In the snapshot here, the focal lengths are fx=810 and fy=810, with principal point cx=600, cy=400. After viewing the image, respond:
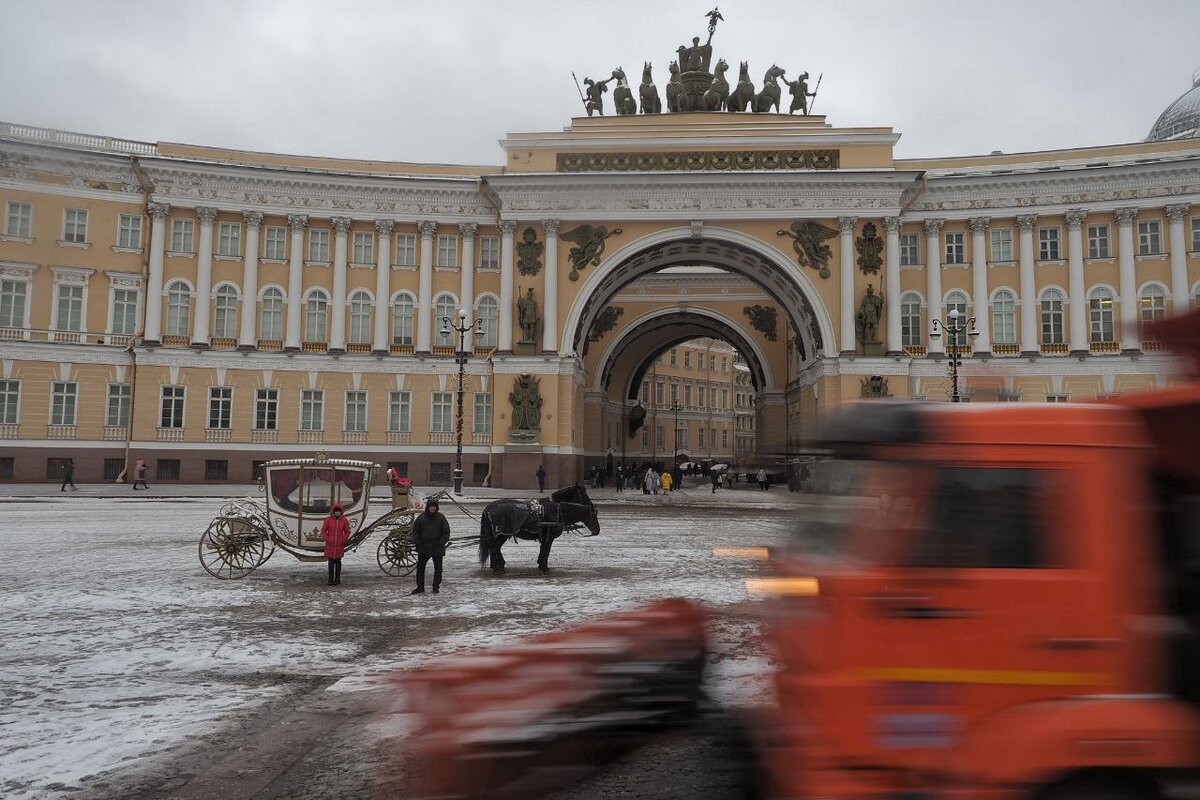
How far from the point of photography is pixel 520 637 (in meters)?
8.70

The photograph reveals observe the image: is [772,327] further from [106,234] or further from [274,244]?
[106,234]

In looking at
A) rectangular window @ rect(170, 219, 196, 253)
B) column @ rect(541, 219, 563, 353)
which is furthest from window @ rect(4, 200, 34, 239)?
column @ rect(541, 219, 563, 353)

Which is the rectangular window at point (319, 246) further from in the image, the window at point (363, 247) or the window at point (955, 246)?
the window at point (955, 246)

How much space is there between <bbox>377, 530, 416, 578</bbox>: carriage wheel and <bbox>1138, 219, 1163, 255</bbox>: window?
129ft

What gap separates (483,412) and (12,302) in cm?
2162

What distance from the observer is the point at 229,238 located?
39.3 metres

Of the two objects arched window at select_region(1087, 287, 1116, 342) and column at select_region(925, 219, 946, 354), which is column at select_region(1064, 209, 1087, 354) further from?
column at select_region(925, 219, 946, 354)

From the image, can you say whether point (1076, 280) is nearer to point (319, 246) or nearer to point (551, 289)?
point (551, 289)

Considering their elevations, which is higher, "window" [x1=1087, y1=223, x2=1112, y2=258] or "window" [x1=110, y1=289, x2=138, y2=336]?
"window" [x1=1087, y1=223, x2=1112, y2=258]

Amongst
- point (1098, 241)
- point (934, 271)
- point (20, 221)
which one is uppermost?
point (1098, 241)

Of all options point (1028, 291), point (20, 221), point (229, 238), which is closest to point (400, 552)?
point (229, 238)

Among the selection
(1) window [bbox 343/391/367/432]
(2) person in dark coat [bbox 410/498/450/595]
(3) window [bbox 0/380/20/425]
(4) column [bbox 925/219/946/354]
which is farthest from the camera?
(4) column [bbox 925/219/946/354]

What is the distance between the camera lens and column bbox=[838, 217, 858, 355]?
38375mm

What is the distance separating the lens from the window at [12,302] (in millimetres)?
36406
